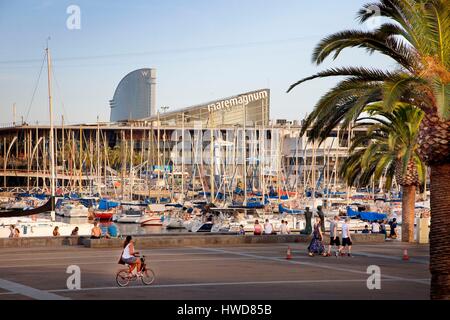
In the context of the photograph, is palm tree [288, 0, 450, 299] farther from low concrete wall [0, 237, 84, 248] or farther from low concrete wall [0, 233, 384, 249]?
low concrete wall [0, 237, 84, 248]

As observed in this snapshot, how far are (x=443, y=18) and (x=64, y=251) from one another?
57.9 feet

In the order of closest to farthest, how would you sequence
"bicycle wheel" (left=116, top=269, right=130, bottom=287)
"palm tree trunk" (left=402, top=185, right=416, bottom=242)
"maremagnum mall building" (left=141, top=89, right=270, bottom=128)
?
"bicycle wheel" (left=116, top=269, right=130, bottom=287)
"palm tree trunk" (left=402, top=185, right=416, bottom=242)
"maremagnum mall building" (left=141, top=89, right=270, bottom=128)

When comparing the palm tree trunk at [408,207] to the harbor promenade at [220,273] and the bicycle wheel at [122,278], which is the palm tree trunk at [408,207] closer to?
the harbor promenade at [220,273]

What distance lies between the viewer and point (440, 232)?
15.8m

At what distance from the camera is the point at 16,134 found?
5394 inches

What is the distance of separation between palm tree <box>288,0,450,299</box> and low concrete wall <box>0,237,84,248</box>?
53.9 ft

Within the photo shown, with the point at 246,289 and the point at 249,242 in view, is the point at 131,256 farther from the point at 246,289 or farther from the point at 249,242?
the point at 249,242

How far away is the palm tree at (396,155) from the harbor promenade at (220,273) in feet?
11.8

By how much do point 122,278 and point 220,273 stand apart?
3706 mm

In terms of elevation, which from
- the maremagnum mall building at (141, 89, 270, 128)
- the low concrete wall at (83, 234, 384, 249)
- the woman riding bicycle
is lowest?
the low concrete wall at (83, 234, 384, 249)

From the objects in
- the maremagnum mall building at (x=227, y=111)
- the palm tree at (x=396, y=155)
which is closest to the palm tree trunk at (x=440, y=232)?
the palm tree at (x=396, y=155)

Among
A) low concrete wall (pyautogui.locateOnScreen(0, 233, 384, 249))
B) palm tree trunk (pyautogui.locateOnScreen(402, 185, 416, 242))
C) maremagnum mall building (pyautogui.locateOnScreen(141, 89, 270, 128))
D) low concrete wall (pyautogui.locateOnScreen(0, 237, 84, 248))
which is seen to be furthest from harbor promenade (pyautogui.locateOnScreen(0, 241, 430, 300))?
maremagnum mall building (pyautogui.locateOnScreen(141, 89, 270, 128))

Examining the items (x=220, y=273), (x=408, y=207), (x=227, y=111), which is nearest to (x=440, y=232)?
(x=220, y=273)

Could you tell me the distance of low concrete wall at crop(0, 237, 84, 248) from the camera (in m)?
31.1
